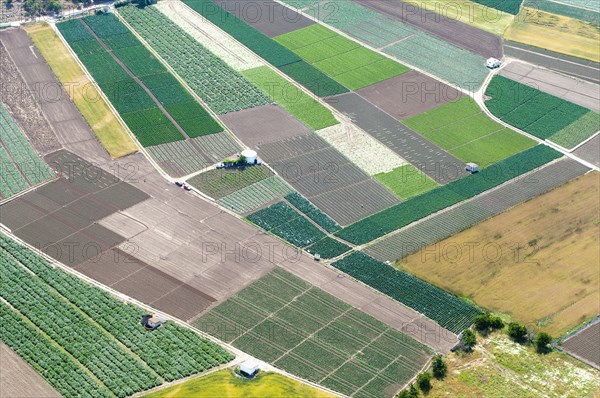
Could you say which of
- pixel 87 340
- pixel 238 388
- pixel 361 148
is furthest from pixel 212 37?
pixel 238 388

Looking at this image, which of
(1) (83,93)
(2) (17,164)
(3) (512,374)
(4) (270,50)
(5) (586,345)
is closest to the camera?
(3) (512,374)

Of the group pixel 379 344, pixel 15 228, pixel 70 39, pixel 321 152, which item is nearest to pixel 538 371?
pixel 379 344

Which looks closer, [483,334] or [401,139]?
[483,334]

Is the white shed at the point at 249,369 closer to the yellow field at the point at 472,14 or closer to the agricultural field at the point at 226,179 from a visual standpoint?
the agricultural field at the point at 226,179

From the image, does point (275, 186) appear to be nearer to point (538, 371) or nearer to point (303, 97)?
point (303, 97)

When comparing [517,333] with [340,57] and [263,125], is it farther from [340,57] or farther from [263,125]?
[340,57]

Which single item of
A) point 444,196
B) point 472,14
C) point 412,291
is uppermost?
point 472,14

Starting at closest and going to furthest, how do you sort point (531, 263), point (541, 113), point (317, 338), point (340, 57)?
point (317, 338) → point (531, 263) → point (541, 113) → point (340, 57)
